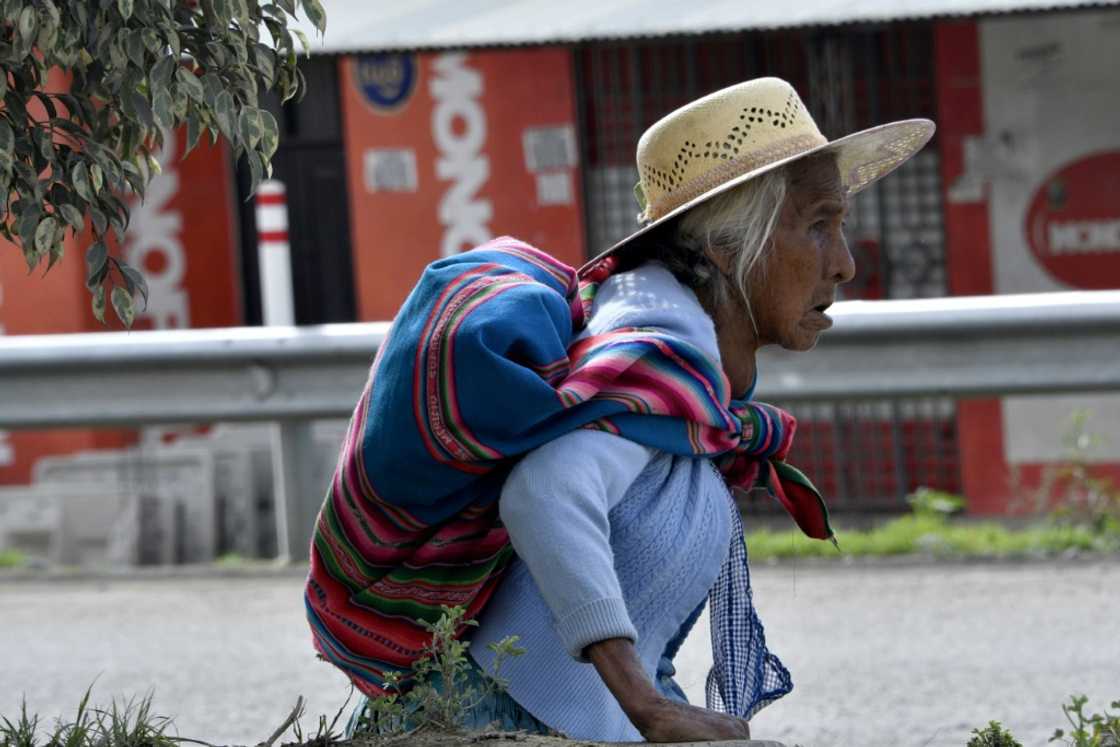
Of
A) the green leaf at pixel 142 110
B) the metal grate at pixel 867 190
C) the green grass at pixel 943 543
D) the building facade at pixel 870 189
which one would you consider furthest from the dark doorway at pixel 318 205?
the green leaf at pixel 142 110

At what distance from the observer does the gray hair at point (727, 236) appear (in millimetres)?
2807

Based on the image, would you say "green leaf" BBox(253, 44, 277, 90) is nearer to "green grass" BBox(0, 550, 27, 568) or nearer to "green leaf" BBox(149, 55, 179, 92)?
"green leaf" BBox(149, 55, 179, 92)

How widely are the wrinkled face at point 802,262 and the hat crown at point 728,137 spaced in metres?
0.08

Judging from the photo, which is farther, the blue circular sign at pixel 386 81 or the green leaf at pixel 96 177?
the blue circular sign at pixel 386 81

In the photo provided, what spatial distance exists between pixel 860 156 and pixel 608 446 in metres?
0.70

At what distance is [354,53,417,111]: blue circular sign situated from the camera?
Answer: 9.19 meters

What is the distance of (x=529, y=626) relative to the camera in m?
2.74

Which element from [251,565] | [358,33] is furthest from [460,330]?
[358,33]

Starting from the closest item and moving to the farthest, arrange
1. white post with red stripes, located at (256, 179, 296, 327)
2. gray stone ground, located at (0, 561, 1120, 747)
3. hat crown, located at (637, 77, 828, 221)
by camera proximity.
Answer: hat crown, located at (637, 77, 828, 221) → gray stone ground, located at (0, 561, 1120, 747) → white post with red stripes, located at (256, 179, 296, 327)

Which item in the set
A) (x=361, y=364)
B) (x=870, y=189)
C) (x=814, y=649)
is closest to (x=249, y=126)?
(x=814, y=649)

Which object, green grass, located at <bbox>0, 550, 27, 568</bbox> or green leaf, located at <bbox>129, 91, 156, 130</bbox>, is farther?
green grass, located at <bbox>0, 550, 27, 568</bbox>

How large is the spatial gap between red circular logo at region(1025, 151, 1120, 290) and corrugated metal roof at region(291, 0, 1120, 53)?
4.34ft

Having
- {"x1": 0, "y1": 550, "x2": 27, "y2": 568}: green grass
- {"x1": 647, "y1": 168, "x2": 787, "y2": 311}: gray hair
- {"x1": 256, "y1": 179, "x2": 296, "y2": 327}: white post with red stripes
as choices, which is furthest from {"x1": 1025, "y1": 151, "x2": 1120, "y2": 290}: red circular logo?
{"x1": 647, "y1": 168, "x2": 787, "y2": 311}: gray hair

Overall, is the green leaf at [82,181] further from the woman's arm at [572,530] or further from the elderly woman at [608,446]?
the woman's arm at [572,530]
